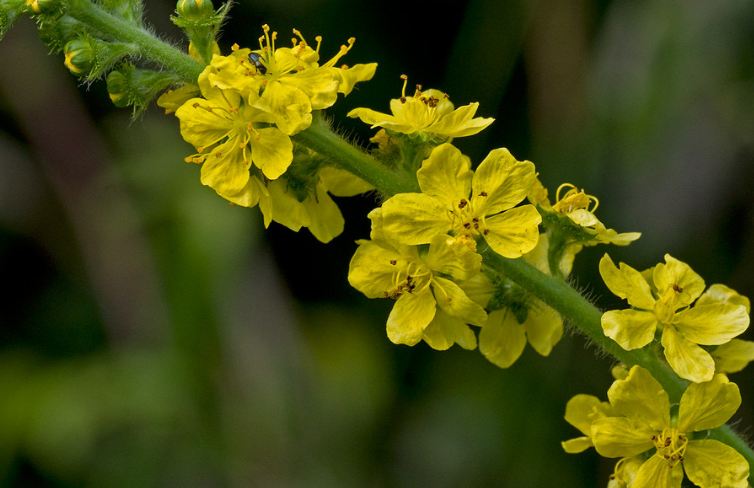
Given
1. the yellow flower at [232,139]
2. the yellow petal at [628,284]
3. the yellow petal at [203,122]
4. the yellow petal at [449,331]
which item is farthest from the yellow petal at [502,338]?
the yellow petal at [203,122]

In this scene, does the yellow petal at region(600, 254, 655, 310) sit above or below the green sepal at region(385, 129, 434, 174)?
below

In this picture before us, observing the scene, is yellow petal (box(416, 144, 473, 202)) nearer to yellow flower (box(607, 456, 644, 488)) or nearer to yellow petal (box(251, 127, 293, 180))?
yellow petal (box(251, 127, 293, 180))

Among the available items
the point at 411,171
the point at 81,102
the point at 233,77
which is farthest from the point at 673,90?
the point at 81,102

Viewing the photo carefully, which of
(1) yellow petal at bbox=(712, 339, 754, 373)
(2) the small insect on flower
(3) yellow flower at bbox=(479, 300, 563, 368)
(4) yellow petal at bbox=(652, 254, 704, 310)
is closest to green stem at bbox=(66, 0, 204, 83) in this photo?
(2) the small insect on flower

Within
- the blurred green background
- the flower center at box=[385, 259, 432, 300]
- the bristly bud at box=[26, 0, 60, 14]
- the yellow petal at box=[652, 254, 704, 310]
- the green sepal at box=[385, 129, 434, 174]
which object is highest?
the bristly bud at box=[26, 0, 60, 14]

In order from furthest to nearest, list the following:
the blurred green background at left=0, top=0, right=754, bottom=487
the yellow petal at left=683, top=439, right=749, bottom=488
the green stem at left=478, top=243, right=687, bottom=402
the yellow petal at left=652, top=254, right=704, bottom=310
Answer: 1. the blurred green background at left=0, top=0, right=754, bottom=487
2. the yellow petal at left=652, top=254, right=704, bottom=310
3. the green stem at left=478, top=243, right=687, bottom=402
4. the yellow petal at left=683, top=439, right=749, bottom=488

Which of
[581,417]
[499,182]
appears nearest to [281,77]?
[499,182]

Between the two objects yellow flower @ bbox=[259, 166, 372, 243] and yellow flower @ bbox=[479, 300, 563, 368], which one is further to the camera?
yellow flower @ bbox=[479, 300, 563, 368]
